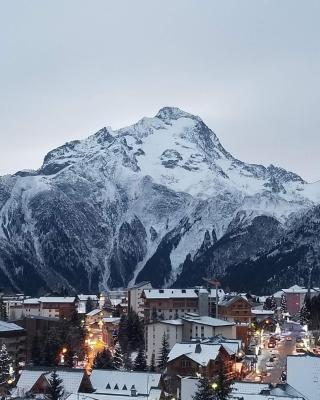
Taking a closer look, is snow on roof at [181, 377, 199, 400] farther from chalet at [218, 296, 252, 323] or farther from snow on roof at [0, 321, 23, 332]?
chalet at [218, 296, 252, 323]

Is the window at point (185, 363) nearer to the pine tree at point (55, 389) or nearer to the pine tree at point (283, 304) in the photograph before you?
the pine tree at point (55, 389)

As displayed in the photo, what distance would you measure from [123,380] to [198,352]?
10.4m

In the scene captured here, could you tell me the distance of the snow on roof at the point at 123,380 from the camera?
73625 mm

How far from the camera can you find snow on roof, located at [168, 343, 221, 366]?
265 ft

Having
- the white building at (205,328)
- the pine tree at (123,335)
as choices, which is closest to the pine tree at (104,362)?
the pine tree at (123,335)

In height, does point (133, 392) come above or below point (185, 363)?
below

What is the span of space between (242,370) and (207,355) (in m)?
5.80

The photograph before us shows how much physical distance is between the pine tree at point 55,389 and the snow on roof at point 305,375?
20.2m

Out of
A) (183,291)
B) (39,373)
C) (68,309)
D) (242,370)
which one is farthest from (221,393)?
(68,309)

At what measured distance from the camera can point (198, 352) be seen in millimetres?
81875

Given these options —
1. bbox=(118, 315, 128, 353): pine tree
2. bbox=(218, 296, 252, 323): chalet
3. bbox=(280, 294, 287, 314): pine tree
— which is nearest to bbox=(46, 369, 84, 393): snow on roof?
bbox=(118, 315, 128, 353): pine tree

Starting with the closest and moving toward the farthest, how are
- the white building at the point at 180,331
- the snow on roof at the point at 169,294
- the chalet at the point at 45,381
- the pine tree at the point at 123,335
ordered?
1. the chalet at the point at 45,381
2. the white building at the point at 180,331
3. the pine tree at the point at 123,335
4. the snow on roof at the point at 169,294

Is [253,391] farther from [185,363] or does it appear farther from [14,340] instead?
[14,340]

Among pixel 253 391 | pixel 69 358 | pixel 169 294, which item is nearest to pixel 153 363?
pixel 69 358
